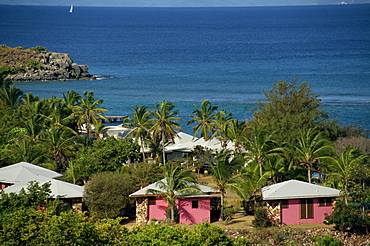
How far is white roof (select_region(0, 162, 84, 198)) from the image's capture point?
3822 cm

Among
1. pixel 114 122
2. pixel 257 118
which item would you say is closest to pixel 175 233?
pixel 257 118

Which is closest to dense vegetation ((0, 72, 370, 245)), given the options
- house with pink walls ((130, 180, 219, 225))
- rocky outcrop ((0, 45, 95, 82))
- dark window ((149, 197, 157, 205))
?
house with pink walls ((130, 180, 219, 225))

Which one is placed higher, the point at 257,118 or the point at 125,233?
the point at 257,118

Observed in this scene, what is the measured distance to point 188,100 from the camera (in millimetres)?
104562

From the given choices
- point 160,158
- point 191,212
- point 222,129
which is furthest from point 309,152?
point 160,158

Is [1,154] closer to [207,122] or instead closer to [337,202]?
[207,122]

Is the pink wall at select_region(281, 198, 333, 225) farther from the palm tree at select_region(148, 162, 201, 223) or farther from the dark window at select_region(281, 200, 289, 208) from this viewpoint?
the palm tree at select_region(148, 162, 201, 223)

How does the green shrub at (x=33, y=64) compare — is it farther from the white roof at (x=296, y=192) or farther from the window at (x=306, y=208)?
the window at (x=306, y=208)

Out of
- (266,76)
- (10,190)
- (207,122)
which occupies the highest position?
(266,76)

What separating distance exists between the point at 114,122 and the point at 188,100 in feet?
62.6

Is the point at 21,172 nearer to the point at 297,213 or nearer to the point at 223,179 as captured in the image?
the point at 223,179

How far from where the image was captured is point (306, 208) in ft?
122

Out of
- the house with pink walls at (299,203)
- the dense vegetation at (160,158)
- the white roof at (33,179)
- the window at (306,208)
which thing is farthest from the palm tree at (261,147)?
the white roof at (33,179)

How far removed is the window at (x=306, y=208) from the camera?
37.0 metres
